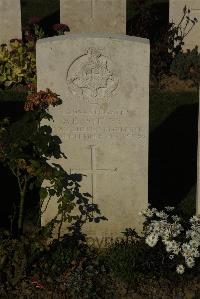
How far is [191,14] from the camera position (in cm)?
1092

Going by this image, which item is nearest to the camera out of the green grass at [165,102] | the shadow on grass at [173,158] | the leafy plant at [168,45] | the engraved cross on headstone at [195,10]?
the shadow on grass at [173,158]

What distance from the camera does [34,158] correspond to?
220 inches

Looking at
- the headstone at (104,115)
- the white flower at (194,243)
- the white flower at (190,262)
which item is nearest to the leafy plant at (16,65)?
the headstone at (104,115)

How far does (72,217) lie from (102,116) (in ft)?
2.94

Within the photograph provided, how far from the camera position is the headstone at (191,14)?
1078cm

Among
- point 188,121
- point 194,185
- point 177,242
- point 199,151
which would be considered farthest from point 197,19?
point 177,242

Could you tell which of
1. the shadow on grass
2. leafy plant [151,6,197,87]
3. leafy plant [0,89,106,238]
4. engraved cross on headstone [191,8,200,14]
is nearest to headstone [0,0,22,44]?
leafy plant [151,6,197,87]

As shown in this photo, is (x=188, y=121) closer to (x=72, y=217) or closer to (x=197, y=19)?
(x=197, y=19)

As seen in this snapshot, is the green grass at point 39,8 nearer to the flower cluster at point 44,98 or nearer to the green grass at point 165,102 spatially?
the green grass at point 165,102

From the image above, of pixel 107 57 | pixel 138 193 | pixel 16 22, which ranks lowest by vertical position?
pixel 138 193

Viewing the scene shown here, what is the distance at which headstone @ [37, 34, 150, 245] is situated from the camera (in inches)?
211

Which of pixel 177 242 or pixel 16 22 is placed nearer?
pixel 177 242

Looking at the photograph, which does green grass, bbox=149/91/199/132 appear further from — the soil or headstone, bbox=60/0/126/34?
headstone, bbox=60/0/126/34

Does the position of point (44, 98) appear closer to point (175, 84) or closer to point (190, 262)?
point (190, 262)
